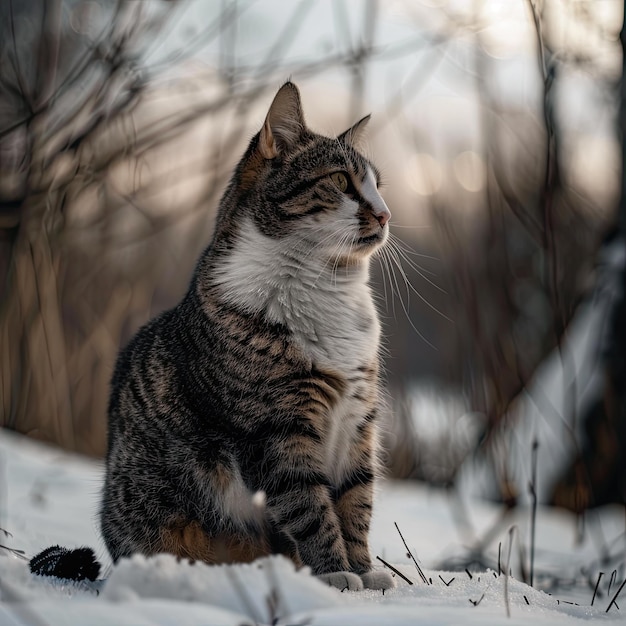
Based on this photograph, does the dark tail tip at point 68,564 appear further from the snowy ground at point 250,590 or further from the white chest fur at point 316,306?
the white chest fur at point 316,306

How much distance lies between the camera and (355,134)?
2.71 meters

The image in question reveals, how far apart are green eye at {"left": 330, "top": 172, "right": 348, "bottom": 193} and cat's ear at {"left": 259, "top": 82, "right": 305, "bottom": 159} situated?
19 centimetres

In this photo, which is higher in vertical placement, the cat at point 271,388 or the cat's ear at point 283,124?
the cat's ear at point 283,124

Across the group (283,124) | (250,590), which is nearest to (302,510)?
(250,590)

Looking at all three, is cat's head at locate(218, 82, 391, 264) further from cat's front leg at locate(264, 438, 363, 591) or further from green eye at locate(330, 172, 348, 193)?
cat's front leg at locate(264, 438, 363, 591)

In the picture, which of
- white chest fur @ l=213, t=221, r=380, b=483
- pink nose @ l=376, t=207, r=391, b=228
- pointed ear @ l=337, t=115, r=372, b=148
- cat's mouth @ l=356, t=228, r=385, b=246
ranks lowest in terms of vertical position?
white chest fur @ l=213, t=221, r=380, b=483

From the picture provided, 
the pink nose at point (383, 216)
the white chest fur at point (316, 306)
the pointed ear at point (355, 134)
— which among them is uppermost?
the pointed ear at point (355, 134)

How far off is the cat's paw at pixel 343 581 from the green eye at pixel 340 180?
1.12m

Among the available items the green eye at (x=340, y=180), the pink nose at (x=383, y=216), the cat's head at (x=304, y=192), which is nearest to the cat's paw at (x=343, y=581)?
the cat's head at (x=304, y=192)

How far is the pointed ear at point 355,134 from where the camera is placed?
103 inches

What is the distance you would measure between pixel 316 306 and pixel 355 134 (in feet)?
2.55

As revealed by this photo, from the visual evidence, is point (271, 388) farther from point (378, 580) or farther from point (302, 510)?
point (378, 580)

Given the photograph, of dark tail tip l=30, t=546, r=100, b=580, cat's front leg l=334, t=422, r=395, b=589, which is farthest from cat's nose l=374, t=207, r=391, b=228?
dark tail tip l=30, t=546, r=100, b=580

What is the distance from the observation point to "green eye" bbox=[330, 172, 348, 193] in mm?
2350
